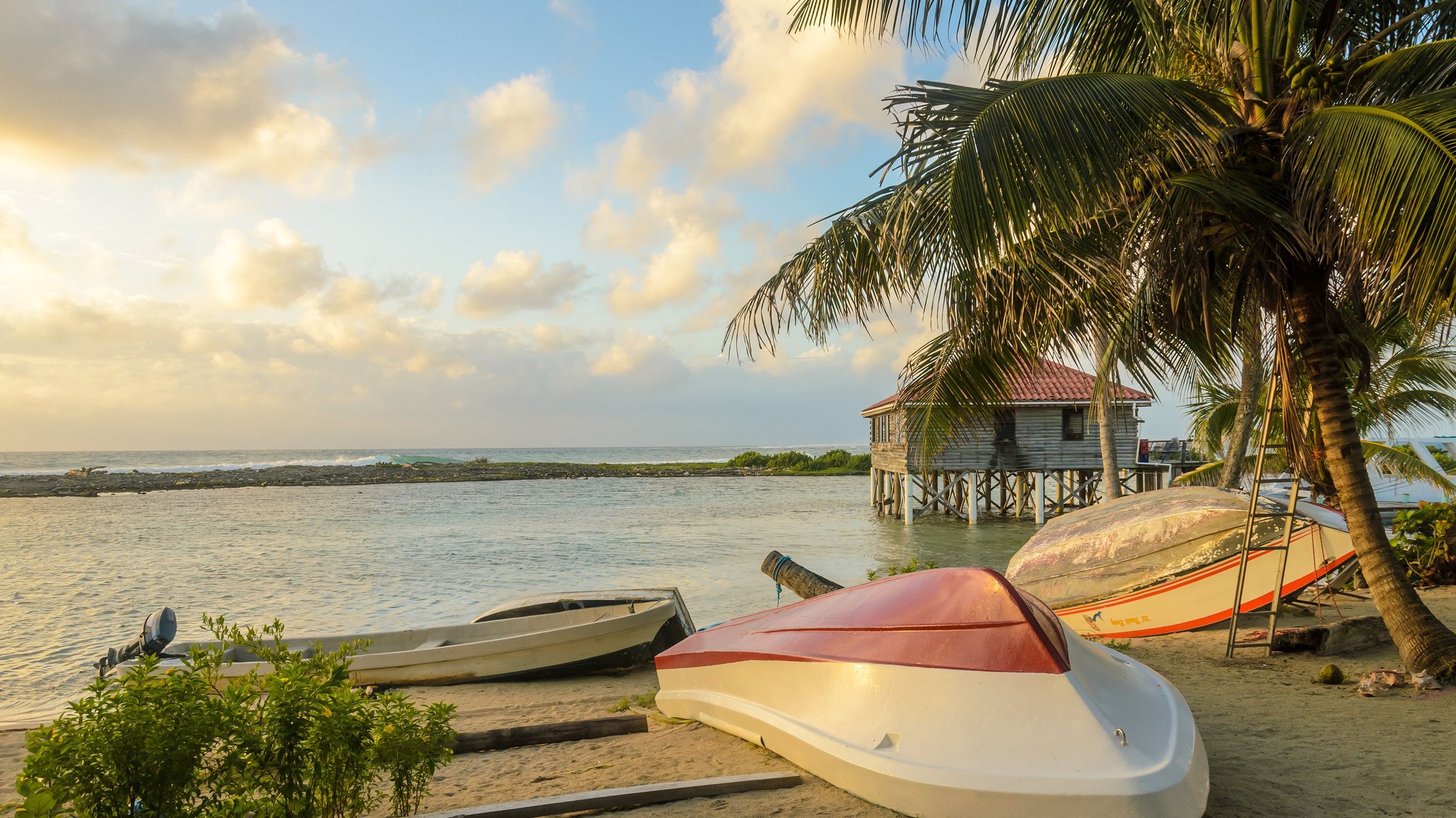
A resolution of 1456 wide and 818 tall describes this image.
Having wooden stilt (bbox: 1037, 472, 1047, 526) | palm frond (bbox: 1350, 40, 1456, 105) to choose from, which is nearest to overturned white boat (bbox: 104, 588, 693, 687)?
palm frond (bbox: 1350, 40, 1456, 105)

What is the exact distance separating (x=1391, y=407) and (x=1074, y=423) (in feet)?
36.1

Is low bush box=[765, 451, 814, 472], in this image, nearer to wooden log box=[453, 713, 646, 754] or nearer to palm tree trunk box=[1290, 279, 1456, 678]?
palm tree trunk box=[1290, 279, 1456, 678]

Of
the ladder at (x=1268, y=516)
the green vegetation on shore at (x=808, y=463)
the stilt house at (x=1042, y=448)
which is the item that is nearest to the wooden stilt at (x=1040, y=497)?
the stilt house at (x=1042, y=448)

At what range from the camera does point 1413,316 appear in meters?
4.80

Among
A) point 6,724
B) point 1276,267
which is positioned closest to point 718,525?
point 6,724

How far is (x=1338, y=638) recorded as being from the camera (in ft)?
24.6

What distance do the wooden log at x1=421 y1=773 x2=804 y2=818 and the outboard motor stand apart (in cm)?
711

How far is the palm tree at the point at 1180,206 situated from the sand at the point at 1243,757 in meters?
0.98

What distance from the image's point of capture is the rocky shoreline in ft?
170

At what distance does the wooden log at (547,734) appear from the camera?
19.2 ft

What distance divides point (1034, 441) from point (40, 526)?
1394 inches

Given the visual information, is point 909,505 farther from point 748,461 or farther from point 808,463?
point 748,461

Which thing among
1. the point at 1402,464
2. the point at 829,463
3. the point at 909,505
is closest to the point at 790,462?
the point at 829,463

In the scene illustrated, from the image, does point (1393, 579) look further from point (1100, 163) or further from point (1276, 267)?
point (1100, 163)
